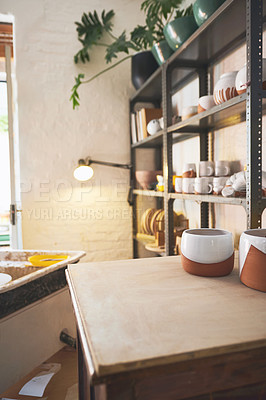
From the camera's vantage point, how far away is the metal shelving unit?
1.22 metres

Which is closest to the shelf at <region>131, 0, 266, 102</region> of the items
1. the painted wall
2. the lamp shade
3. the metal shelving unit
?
the metal shelving unit

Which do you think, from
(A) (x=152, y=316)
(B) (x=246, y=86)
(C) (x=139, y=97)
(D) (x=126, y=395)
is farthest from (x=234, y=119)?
(D) (x=126, y=395)

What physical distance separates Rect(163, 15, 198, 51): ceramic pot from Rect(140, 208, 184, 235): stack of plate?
1154 millimetres

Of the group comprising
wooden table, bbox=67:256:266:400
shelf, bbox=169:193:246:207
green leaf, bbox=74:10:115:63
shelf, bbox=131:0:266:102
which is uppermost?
green leaf, bbox=74:10:115:63

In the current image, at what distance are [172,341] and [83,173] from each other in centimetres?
214

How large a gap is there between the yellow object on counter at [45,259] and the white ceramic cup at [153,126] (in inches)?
43.1

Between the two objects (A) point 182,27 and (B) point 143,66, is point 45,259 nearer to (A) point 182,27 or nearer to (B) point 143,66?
(A) point 182,27

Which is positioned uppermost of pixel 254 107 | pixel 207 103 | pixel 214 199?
pixel 207 103

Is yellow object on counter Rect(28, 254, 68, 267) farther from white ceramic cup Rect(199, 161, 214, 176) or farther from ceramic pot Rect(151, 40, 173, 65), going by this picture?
ceramic pot Rect(151, 40, 173, 65)

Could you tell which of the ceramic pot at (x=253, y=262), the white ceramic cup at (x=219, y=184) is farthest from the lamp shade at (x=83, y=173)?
the ceramic pot at (x=253, y=262)

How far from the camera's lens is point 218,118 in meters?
1.79

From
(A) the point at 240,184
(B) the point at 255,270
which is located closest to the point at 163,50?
(A) the point at 240,184

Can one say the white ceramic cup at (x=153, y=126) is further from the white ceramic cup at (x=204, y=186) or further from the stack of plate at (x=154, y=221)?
the white ceramic cup at (x=204, y=186)

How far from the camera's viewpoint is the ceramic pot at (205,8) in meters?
1.52
